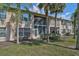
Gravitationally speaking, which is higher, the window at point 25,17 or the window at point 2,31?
the window at point 25,17

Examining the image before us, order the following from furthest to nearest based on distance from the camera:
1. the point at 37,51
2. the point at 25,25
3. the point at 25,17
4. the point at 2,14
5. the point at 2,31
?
the point at 25,25, the point at 25,17, the point at 2,31, the point at 2,14, the point at 37,51

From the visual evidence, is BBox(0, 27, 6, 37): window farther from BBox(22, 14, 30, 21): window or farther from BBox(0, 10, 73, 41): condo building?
BBox(22, 14, 30, 21): window

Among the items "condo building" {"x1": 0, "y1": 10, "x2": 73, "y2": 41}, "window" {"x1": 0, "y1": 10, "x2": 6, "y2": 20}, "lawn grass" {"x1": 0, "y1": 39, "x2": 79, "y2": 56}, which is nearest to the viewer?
"lawn grass" {"x1": 0, "y1": 39, "x2": 79, "y2": 56}

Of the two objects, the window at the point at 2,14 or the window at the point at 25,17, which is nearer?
the window at the point at 2,14

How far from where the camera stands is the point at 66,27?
31.7m

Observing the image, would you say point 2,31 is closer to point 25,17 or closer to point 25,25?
point 25,25

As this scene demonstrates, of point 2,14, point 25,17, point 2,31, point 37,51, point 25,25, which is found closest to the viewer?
point 37,51

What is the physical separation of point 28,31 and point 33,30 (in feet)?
2.28

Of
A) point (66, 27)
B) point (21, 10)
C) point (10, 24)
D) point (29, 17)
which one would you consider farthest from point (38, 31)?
point (66, 27)

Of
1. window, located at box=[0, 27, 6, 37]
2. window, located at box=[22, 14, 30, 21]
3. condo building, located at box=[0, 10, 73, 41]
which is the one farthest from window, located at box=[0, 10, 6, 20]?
window, located at box=[22, 14, 30, 21]

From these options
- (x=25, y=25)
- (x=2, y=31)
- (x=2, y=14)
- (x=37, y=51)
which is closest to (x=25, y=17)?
(x=25, y=25)

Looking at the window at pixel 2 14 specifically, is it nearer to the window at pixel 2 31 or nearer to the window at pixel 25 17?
the window at pixel 2 31

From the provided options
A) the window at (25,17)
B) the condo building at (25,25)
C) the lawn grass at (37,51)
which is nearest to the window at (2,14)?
the condo building at (25,25)

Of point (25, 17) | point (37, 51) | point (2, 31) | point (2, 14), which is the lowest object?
point (37, 51)
